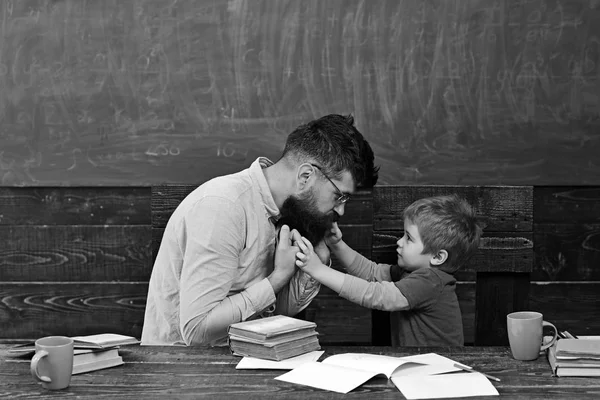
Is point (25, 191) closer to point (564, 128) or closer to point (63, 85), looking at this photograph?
point (63, 85)

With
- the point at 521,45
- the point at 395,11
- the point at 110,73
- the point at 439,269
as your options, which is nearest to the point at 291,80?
the point at 395,11

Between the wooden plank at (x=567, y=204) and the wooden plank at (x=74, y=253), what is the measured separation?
1.67m

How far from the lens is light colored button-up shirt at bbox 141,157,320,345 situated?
2.21m

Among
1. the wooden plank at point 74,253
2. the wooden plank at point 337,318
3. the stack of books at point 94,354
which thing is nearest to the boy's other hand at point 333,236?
the wooden plank at point 337,318

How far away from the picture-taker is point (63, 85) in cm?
333

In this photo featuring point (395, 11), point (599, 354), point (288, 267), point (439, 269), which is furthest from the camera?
point (395, 11)

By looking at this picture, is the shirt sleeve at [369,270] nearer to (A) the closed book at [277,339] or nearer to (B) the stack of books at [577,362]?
(A) the closed book at [277,339]

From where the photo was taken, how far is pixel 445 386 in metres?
1.68

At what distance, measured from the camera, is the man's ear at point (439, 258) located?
98.3 inches

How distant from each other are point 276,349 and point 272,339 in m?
0.03

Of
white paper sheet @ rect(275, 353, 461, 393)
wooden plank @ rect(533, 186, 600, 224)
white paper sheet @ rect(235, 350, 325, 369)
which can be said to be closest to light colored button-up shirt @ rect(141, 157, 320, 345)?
white paper sheet @ rect(235, 350, 325, 369)

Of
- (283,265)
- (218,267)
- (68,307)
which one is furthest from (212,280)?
(68,307)

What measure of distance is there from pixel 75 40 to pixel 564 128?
2.06 metres

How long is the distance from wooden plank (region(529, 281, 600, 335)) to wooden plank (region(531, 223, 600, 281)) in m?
0.03
